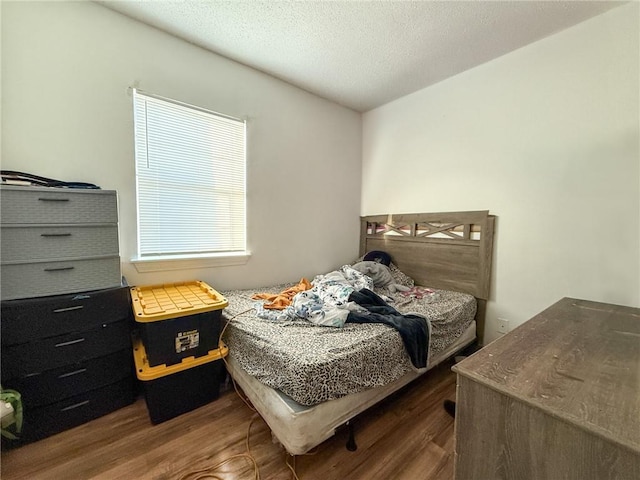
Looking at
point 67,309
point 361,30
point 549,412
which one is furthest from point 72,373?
point 361,30

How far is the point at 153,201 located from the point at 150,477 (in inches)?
67.6

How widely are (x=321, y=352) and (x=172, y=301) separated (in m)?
1.07

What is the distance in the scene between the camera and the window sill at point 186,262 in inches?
77.9

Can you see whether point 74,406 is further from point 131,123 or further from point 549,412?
point 549,412

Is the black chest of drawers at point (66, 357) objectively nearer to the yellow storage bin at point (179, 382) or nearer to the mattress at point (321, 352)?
the yellow storage bin at point (179, 382)

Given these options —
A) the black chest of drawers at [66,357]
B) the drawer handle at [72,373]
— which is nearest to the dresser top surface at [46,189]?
the black chest of drawers at [66,357]

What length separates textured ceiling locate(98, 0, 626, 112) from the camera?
68.9 inches

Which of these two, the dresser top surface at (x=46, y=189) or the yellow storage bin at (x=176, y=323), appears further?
the yellow storage bin at (x=176, y=323)

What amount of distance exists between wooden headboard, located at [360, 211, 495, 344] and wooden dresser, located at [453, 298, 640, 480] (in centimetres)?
137

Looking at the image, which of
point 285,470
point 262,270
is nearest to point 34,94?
point 262,270

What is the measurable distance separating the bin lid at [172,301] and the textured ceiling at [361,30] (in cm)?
198

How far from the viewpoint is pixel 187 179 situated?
7.16 feet

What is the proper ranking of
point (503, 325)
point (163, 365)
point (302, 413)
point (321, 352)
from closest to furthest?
point (302, 413) < point (321, 352) < point (163, 365) < point (503, 325)

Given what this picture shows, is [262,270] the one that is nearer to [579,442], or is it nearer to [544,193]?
[579,442]
